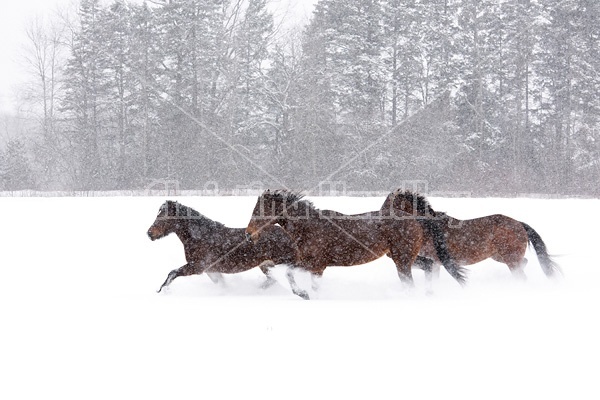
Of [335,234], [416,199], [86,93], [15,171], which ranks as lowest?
[335,234]

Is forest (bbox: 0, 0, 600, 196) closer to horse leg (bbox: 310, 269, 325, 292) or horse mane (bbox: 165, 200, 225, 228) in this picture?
horse mane (bbox: 165, 200, 225, 228)

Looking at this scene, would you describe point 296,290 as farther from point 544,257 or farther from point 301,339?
point 544,257

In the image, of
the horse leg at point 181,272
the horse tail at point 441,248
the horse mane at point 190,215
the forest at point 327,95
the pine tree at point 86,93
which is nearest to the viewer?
the horse tail at point 441,248

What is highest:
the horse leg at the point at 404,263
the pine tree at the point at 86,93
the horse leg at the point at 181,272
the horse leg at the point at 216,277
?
the pine tree at the point at 86,93

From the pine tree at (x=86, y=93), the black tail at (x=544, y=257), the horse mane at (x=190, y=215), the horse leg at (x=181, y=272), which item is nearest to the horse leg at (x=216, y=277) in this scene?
the horse leg at (x=181, y=272)

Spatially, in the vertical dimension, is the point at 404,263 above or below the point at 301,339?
above

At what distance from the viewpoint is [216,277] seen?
871 cm

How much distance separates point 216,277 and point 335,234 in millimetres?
2131

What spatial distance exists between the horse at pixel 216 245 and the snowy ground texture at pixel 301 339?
0.46 m

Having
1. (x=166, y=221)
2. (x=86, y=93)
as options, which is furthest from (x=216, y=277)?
(x=86, y=93)

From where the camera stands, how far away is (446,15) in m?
30.0

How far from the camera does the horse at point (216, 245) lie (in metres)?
8.32

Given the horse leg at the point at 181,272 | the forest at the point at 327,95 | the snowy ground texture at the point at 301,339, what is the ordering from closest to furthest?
the snowy ground texture at the point at 301,339 → the horse leg at the point at 181,272 → the forest at the point at 327,95

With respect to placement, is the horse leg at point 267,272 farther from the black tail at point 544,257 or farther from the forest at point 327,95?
the forest at point 327,95
